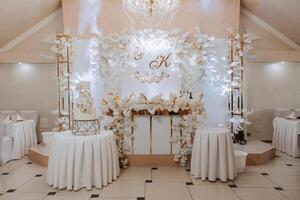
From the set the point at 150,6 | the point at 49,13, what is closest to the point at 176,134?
the point at 150,6

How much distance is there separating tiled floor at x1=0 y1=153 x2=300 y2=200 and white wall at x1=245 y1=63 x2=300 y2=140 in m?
2.77

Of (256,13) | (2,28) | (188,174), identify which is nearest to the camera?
(188,174)

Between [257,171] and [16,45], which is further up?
[16,45]

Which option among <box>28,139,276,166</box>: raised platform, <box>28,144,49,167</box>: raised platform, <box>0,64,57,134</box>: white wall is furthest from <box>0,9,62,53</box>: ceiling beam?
<box>28,139,276,166</box>: raised platform

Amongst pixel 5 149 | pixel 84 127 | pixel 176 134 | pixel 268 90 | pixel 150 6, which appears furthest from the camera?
pixel 268 90

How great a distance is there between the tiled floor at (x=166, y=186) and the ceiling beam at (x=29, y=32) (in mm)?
3685

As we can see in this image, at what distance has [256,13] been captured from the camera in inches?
289

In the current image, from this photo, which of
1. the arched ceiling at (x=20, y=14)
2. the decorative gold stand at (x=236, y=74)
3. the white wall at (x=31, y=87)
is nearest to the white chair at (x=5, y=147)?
the white wall at (x=31, y=87)

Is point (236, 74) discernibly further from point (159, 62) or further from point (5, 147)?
point (5, 147)

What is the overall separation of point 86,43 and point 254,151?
4544mm

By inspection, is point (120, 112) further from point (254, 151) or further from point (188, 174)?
point (254, 151)

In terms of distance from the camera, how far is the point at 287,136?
6.32m

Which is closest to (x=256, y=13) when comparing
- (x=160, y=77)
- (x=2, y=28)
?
(x=160, y=77)

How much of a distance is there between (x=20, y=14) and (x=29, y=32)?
1.09m
